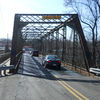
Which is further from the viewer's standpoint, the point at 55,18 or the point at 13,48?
the point at 55,18

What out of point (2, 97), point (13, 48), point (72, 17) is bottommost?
point (2, 97)

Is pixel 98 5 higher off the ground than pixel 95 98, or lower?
higher

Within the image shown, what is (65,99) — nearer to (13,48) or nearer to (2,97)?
(2,97)

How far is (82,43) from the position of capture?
16.6 metres

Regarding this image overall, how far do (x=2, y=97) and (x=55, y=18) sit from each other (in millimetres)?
14984

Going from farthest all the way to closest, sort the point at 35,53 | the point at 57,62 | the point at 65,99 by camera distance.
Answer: the point at 35,53
the point at 57,62
the point at 65,99

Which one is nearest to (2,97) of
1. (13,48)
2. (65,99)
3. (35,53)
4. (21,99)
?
(21,99)

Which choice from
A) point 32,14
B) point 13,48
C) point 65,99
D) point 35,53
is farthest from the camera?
point 35,53

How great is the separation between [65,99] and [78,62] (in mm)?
12161

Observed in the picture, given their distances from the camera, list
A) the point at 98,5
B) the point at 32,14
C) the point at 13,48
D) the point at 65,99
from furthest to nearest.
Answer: the point at 32,14 < the point at 13,48 < the point at 98,5 < the point at 65,99

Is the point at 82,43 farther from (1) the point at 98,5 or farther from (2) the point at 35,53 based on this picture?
(2) the point at 35,53

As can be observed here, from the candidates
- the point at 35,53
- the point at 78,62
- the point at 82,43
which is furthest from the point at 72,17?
the point at 35,53

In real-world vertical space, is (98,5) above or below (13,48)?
above

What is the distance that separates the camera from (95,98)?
6.30 meters
